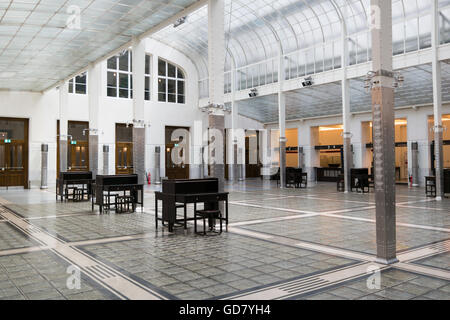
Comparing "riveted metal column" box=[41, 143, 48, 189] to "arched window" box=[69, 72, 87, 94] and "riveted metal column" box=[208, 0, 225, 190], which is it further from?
→ "riveted metal column" box=[208, 0, 225, 190]

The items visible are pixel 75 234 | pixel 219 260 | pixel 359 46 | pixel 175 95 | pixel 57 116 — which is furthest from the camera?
pixel 175 95

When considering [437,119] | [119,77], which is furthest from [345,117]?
[119,77]

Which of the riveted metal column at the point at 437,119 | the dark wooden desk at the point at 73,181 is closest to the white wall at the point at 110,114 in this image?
the dark wooden desk at the point at 73,181

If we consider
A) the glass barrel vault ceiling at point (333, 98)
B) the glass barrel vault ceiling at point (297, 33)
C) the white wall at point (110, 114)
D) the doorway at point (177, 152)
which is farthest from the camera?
the doorway at point (177, 152)

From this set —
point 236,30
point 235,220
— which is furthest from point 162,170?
point 235,220

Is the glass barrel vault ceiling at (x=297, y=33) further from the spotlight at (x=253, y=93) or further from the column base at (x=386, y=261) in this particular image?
the column base at (x=386, y=261)

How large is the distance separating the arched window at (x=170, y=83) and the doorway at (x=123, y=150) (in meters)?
4.17

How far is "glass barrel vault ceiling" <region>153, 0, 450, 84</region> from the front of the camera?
19.7 m

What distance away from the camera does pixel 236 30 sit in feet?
90.7

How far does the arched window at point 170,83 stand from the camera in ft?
102

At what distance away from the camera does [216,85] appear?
1143 cm

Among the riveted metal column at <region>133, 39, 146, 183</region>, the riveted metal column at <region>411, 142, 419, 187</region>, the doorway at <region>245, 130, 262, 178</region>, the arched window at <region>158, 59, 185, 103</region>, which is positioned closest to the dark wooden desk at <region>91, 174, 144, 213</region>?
the riveted metal column at <region>133, 39, 146, 183</region>
